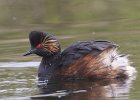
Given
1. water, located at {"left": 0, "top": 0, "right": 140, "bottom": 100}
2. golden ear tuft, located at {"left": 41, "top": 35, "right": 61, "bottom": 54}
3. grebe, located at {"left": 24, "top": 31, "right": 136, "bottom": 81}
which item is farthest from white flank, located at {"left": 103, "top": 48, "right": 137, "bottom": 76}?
golden ear tuft, located at {"left": 41, "top": 35, "right": 61, "bottom": 54}

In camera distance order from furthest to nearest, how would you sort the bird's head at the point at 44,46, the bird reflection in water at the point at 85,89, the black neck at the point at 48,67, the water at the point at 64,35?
the bird's head at the point at 44,46 → the black neck at the point at 48,67 → the water at the point at 64,35 → the bird reflection in water at the point at 85,89

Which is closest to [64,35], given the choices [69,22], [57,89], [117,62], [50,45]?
[69,22]

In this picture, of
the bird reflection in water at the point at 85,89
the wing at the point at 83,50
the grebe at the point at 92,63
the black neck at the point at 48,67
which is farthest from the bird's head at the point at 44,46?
the bird reflection in water at the point at 85,89

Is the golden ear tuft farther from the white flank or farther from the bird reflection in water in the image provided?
the white flank

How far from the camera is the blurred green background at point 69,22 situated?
14258 mm

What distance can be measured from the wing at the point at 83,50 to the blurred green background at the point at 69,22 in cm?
122

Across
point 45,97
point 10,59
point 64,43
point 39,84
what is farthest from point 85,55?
point 64,43

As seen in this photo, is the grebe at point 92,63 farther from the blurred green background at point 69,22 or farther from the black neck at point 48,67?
the blurred green background at point 69,22

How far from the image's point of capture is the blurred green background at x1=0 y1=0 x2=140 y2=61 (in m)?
14.3

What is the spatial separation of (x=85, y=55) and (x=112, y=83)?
2.49 feet

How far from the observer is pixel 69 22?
59.6 ft

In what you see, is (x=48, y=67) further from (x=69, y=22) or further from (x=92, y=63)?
(x=69, y=22)

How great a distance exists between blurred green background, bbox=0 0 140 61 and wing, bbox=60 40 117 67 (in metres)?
1.22

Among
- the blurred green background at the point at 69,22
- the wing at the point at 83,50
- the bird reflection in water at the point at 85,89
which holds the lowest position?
the bird reflection in water at the point at 85,89
